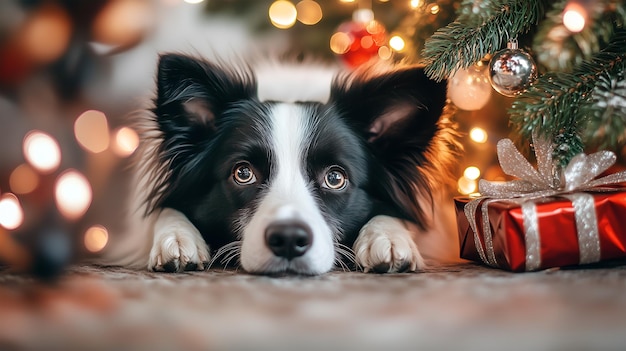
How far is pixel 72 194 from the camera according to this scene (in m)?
1.74

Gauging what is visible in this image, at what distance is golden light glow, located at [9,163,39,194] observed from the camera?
5.97ft

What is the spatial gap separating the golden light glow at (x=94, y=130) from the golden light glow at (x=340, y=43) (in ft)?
3.11

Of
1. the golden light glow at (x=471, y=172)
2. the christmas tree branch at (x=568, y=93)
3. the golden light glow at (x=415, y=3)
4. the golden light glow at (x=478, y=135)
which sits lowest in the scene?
the golden light glow at (x=471, y=172)

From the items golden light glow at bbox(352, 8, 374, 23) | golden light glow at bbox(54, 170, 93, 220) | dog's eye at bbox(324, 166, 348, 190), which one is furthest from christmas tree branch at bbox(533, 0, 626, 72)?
golden light glow at bbox(54, 170, 93, 220)

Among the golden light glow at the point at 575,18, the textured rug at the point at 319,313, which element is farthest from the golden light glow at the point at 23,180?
the golden light glow at the point at 575,18

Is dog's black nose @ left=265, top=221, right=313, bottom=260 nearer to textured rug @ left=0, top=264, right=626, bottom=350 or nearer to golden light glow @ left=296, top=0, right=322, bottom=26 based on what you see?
textured rug @ left=0, top=264, right=626, bottom=350

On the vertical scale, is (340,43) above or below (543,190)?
above

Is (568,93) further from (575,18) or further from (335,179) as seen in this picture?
(335,179)

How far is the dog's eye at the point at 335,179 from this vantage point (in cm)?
160

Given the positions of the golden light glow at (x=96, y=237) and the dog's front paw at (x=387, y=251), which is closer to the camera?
the dog's front paw at (x=387, y=251)

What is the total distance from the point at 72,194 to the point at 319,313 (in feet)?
3.64

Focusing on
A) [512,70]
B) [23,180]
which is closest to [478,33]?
[512,70]

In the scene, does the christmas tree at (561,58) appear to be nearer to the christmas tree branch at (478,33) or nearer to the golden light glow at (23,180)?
the christmas tree branch at (478,33)

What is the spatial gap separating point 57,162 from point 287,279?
1061 mm
